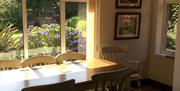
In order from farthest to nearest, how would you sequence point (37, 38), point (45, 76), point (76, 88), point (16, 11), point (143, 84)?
1. point (143, 84)
2. point (37, 38)
3. point (16, 11)
4. point (45, 76)
5. point (76, 88)

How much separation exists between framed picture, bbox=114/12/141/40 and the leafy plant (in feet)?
5.37

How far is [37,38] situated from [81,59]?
2.36 feet

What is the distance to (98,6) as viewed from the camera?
3.72 meters

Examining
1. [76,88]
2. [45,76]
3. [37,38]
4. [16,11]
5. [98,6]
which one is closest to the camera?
[76,88]

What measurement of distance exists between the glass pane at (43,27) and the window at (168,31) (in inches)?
74.3

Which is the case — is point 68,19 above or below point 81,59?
above

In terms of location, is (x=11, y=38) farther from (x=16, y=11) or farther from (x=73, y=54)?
(x=73, y=54)

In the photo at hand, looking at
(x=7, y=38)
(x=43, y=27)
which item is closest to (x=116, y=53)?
(x=43, y=27)

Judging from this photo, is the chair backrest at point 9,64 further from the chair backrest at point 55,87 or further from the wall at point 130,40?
the wall at point 130,40

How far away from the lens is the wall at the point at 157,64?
4.12m

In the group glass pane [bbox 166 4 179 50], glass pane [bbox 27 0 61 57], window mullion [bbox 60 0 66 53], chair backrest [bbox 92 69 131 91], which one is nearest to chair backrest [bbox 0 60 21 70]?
glass pane [bbox 27 0 61 57]

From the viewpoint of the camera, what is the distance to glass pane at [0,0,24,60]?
3.19m

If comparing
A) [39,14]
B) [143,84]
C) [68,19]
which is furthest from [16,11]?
[143,84]

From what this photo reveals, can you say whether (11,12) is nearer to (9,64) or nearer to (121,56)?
(9,64)
